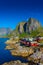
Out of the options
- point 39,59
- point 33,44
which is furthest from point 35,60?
point 33,44

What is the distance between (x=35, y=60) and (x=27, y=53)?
1407cm

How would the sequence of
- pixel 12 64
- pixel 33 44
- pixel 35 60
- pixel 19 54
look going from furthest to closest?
pixel 33 44 < pixel 19 54 < pixel 35 60 < pixel 12 64

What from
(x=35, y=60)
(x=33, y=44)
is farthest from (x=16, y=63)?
(x=33, y=44)

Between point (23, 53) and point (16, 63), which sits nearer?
point (16, 63)

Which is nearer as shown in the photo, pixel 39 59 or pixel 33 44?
pixel 39 59

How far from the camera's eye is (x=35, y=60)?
48062 millimetres

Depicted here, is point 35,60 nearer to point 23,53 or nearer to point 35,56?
point 35,56

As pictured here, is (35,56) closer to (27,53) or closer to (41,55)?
(41,55)

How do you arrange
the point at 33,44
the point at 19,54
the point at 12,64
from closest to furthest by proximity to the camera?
the point at 12,64 → the point at 19,54 → the point at 33,44

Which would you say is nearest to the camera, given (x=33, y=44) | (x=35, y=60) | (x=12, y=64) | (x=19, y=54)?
(x=12, y=64)

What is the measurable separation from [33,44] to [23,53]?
25482 millimetres

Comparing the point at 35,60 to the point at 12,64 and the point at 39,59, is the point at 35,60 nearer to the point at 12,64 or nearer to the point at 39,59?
the point at 39,59

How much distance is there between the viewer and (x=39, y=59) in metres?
48.1

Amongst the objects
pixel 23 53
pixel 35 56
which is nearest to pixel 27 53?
pixel 23 53
